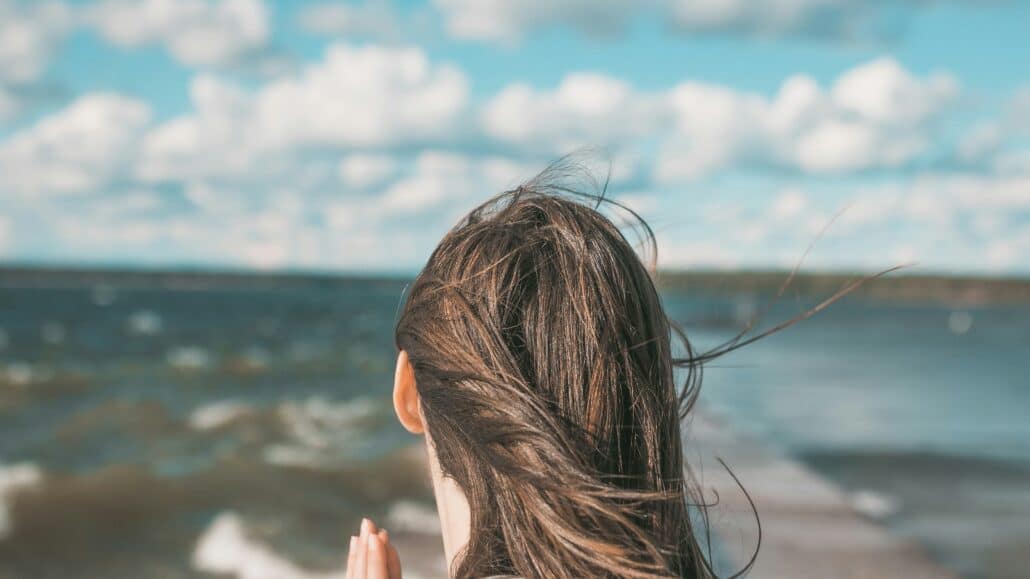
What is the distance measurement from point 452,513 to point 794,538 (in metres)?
7.26

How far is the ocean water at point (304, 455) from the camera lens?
33.2 ft

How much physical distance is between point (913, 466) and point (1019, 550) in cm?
430

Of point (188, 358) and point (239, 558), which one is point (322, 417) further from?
point (188, 358)

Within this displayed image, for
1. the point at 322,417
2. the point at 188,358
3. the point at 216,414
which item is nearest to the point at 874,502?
the point at 322,417

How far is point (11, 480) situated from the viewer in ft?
46.1

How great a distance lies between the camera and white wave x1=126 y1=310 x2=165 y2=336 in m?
49.5

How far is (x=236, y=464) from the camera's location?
47.7ft

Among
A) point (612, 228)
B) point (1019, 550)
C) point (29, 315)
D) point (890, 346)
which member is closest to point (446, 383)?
point (612, 228)

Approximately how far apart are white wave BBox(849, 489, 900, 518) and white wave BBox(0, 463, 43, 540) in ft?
35.3

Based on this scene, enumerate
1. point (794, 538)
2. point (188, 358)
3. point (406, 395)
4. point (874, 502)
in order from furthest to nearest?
point (188, 358) < point (874, 502) < point (794, 538) < point (406, 395)

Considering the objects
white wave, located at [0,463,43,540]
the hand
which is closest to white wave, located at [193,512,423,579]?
white wave, located at [0,463,43,540]

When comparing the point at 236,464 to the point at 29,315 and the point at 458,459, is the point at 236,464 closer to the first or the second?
the point at 458,459

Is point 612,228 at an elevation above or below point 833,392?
above

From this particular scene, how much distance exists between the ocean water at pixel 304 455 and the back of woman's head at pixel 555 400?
80 centimetres
